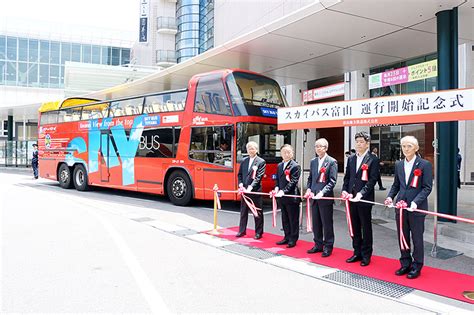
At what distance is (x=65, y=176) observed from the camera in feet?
51.9

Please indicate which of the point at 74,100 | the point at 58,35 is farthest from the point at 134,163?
the point at 58,35

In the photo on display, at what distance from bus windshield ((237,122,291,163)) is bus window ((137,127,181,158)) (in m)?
2.27

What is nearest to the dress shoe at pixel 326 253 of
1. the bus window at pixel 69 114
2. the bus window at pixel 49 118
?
the bus window at pixel 69 114

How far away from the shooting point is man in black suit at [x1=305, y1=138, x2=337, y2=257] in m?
6.05

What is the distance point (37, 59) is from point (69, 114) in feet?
143

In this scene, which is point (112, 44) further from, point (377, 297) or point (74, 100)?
point (377, 297)

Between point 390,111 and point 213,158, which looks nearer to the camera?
point 390,111

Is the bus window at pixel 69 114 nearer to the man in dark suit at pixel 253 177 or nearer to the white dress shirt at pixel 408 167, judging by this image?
the man in dark suit at pixel 253 177

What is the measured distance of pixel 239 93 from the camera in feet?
33.9

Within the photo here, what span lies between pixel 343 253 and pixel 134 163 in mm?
8262

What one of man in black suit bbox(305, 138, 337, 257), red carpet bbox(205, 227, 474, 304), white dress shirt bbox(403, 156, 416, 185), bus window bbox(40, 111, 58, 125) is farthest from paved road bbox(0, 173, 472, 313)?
bus window bbox(40, 111, 58, 125)

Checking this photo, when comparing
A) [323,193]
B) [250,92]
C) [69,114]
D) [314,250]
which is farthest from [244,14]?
[314,250]

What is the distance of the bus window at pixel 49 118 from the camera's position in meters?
16.4

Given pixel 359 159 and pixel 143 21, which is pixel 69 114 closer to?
pixel 359 159
